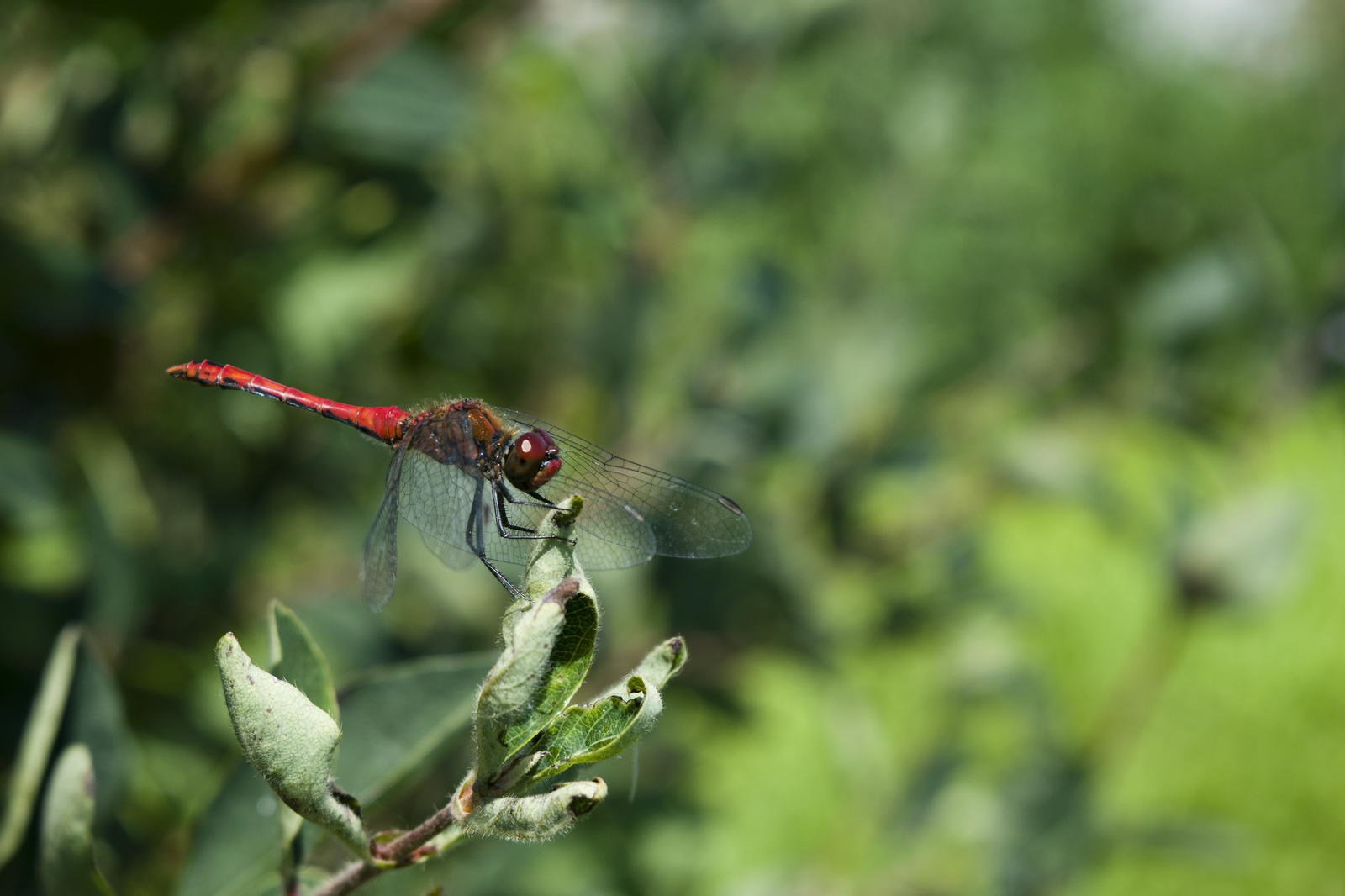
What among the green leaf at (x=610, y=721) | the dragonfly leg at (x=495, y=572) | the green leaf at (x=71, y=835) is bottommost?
the green leaf at (x=71, y=835)

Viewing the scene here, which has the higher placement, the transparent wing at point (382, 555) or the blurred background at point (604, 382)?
the blurred background at point (604, 382)

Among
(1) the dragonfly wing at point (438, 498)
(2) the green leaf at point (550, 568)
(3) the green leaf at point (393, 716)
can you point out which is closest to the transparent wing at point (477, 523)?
(1) the dragonfly wing at point (438, 498)

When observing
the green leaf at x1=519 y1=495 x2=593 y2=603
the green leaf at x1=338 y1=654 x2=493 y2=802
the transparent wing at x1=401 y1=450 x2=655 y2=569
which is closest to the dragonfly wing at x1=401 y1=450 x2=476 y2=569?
the transparent wing at x1=401 y1=450 x2=655 y2=569

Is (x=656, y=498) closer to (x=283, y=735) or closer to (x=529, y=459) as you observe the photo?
(x=529, y=459)

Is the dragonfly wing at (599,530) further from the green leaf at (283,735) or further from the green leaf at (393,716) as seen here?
the green leaf at (283,735)

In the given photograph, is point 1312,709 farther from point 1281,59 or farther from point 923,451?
point 1281,59

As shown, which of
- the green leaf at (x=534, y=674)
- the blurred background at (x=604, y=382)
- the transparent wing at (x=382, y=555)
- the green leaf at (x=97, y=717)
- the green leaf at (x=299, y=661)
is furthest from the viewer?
the blurred background at (x=604, y=382)
